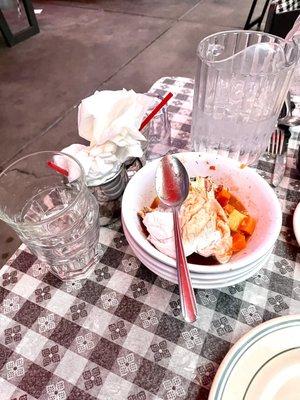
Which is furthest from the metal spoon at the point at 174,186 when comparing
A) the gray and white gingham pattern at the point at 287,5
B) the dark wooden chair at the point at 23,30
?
the dark wooden chair at the point at 23,30

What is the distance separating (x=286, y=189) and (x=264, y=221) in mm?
170

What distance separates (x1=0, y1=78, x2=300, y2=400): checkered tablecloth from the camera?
1.28 ft

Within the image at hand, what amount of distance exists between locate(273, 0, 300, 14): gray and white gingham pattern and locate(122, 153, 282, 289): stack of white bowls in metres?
1.05

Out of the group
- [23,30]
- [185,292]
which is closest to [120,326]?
[185,292]

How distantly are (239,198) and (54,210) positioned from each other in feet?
1.01

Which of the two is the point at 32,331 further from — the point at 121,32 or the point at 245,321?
the point at 121,32

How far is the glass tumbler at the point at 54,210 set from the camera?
432 mm

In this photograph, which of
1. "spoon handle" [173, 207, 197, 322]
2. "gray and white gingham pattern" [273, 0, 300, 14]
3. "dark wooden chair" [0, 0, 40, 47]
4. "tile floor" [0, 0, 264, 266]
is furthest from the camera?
"dark wooden chair" [0, 0, 40, 47]

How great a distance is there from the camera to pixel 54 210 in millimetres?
544

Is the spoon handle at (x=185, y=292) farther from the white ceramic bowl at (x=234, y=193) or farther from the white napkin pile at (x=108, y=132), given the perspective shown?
the white napkin pile at (x=108, y=132)

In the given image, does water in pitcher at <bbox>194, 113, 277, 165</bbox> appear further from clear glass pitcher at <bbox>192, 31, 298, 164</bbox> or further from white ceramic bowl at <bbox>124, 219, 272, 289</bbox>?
white ceramic bowl at <bbox>124, 219, 272, 289</bbox>

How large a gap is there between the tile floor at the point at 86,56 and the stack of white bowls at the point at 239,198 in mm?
1100

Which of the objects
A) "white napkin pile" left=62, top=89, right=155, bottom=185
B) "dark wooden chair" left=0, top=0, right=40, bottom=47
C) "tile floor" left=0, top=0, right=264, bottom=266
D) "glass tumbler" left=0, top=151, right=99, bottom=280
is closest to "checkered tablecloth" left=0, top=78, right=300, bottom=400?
"glass tumbler" left=0, top=151, right=99, bottom=280

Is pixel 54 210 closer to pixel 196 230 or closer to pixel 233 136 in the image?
pixel 196 230
